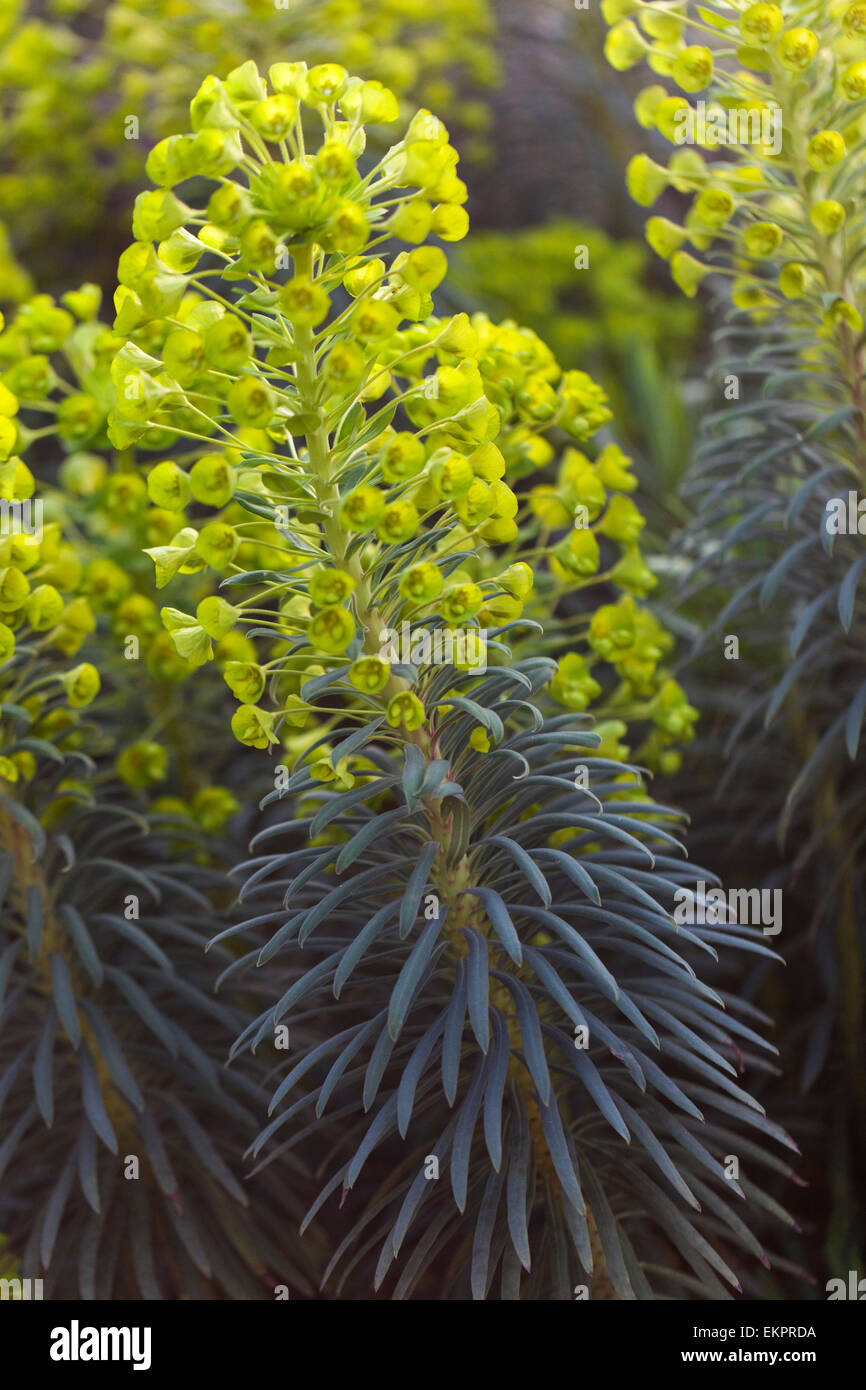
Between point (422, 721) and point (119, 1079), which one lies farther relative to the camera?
point (119, 1079)

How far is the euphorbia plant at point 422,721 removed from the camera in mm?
780

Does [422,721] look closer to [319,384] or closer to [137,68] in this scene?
[319,384]

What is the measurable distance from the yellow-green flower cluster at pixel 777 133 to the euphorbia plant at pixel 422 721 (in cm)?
22

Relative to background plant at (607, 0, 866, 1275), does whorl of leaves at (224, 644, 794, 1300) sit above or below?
below

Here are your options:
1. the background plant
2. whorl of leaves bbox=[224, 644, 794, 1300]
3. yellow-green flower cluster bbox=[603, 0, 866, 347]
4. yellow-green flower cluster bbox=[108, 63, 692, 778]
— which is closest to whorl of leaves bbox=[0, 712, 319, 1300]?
whorl of leaves bbox=[224, 644, 794, 1300]

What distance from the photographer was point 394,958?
990 mm

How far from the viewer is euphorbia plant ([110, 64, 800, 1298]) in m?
0.78

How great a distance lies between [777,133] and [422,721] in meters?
0.71

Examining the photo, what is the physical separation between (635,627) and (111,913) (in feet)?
2.14

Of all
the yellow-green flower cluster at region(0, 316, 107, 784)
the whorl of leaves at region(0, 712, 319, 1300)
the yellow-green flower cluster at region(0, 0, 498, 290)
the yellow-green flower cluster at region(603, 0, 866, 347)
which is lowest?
the whorl of leaves at region(0, 712, 319, 1300)

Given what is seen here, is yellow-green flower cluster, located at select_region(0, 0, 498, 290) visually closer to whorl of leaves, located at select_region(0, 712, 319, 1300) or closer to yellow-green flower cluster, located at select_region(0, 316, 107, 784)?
yellow-green flower cluster, located at select_region(0, 316, 107, 784)

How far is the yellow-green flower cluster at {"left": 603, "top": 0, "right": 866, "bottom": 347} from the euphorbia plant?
0.73ft

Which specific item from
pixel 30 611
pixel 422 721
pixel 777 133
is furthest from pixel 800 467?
pixel 30 611

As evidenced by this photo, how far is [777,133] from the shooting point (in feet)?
3.56
